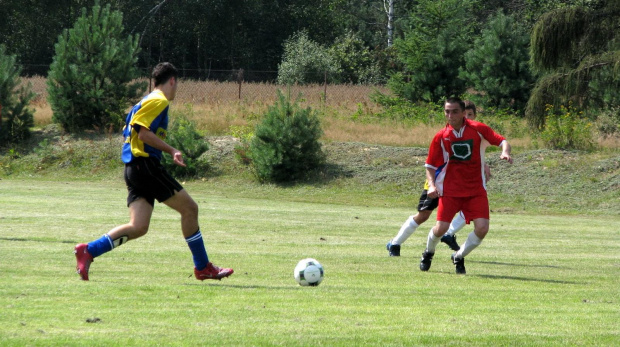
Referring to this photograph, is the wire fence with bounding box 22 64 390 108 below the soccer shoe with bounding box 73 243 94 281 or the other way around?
below

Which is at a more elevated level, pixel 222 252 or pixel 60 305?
pixel 60 305

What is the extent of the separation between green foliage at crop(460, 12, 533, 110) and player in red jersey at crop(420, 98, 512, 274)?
27215mm

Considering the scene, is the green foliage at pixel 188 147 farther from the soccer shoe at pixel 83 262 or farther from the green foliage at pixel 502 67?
the soccer shoe at pixel 83 262

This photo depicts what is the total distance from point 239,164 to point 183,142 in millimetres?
2064

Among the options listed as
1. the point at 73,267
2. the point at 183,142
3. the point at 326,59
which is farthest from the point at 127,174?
the point at 326,59

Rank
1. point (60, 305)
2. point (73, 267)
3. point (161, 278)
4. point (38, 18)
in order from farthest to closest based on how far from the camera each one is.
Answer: point (38, 18) → point (73, 267) → point (161, 278) → point (60, 305)

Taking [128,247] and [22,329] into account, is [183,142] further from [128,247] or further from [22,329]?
[22,329]

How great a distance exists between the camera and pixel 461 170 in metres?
9.58

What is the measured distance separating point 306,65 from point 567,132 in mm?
26403

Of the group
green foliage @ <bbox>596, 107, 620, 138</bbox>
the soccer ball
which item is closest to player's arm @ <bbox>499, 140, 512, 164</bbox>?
the soccer ball

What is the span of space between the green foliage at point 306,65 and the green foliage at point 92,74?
16.3 metres

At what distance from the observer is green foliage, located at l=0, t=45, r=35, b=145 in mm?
31422

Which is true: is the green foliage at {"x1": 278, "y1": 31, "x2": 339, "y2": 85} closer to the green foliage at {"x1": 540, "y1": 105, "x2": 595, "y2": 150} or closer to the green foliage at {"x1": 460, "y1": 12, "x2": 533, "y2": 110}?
the green foliage at {"x1": 460, "y1": 12, "x2": 533, "y2": 110}

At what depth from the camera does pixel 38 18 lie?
64.4m
